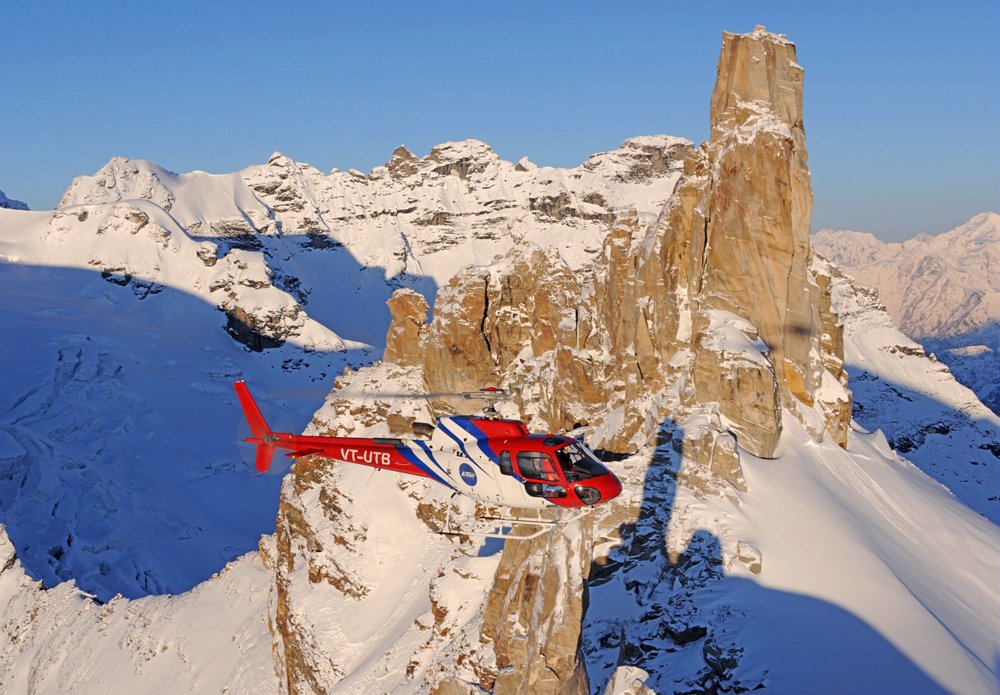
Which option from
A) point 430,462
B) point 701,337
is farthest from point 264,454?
point 701,337

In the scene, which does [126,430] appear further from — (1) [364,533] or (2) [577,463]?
(2) [577,463]

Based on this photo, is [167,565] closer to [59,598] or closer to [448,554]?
[59,598]

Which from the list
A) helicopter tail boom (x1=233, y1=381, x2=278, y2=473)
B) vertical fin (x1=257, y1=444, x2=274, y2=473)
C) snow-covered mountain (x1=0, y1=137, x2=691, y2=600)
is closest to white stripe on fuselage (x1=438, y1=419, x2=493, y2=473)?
helicopter tail boom (x1=233, y1=381, x2=278, y2=473)

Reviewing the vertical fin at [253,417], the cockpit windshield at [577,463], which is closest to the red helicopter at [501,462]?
the cockpit windshield at [577,463]

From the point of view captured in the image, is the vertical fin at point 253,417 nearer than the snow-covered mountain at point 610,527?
No

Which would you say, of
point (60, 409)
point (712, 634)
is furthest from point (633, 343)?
point (60, 409)

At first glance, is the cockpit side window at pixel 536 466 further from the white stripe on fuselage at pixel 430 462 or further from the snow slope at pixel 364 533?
the snow slope at pixel 364 533

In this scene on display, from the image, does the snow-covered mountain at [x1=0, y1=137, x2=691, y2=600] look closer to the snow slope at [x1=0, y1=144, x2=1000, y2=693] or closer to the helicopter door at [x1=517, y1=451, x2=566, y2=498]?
the snow slope at [x1=0, y1=144, x2=1000, y2=693]
